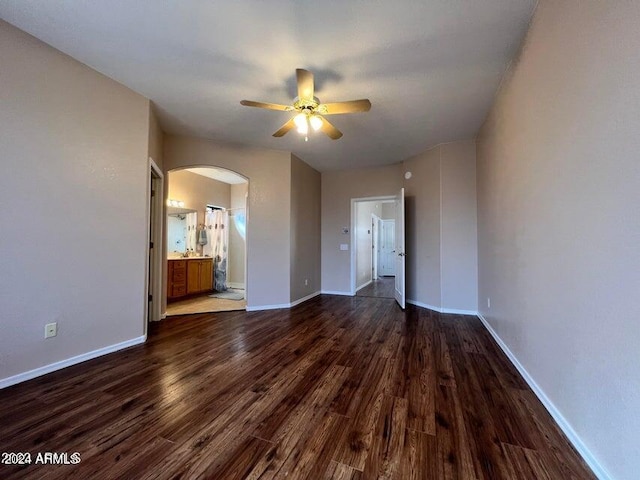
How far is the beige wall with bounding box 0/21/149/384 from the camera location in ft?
6.49

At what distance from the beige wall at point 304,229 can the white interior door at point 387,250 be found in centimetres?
434

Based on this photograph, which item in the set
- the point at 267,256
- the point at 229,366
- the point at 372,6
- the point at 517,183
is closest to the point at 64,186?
the point at 229,366

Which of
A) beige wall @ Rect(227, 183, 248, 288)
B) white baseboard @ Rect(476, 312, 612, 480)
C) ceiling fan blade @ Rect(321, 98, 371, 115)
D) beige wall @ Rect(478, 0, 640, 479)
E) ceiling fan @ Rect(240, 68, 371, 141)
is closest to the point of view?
beige wall @ Rect(478, 0, 640, 479)

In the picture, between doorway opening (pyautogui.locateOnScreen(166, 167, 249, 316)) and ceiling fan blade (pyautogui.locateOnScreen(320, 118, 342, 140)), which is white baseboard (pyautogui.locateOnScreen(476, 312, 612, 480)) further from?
doorway opening (pyautogui.locateOnScreen(166, 167, 249, 316))

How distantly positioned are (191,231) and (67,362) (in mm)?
4184

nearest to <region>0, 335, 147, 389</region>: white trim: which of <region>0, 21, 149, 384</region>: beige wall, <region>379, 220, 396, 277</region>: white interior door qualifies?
<region>0, 21, 149, 384</region>: beige wall

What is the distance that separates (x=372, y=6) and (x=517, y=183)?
6.04ft

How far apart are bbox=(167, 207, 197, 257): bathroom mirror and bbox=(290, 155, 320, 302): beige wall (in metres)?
2.85

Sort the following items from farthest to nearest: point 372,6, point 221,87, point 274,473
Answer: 1. point 221,87
2. point 372,6
3. point 274,473

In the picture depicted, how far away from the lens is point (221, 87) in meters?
2.66

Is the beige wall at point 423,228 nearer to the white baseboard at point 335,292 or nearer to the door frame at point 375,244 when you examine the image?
the white baseboard at point 335,292

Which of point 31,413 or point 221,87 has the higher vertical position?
point 221,87

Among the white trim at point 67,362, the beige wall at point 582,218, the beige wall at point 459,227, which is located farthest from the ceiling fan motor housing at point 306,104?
the white trim at point 67,362

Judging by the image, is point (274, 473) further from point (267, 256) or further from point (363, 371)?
point (267, 256)
